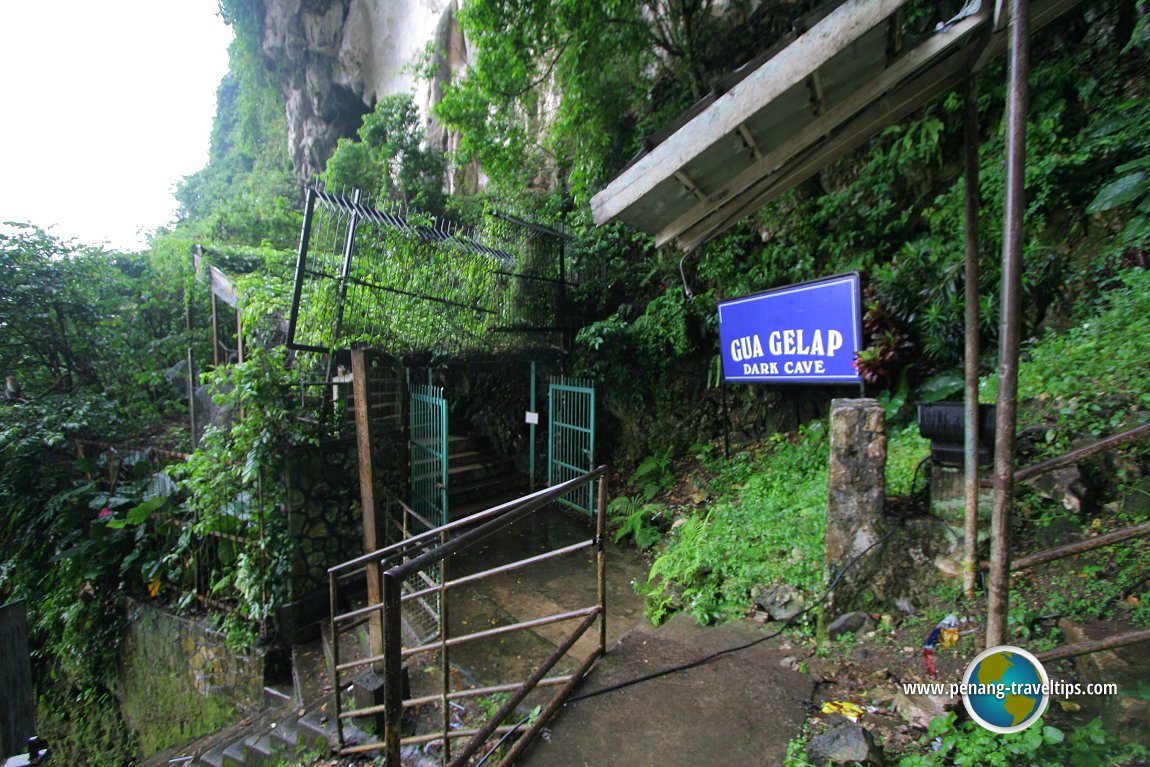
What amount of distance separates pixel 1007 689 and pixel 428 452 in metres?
5.08

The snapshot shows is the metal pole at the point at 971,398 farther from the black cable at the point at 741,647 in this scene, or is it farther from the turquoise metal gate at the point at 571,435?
the turquoise metal gate at the point at 571,435

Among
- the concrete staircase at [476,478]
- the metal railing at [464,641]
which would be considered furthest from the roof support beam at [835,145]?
the concrete staircase at [476,478]

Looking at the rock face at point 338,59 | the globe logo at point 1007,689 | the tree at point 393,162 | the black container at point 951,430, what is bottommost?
the globe logo at point 1007,689

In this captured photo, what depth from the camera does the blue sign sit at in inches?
152

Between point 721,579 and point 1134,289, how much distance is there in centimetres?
356

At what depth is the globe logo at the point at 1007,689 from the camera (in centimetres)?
149

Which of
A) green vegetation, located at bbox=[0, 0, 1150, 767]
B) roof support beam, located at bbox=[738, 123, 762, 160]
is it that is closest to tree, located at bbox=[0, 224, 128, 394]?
green vegetation, located at bbox=[0, 0, 1150, 767]

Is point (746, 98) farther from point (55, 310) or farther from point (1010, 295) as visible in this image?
point (55, 310)

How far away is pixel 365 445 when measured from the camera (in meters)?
3.87

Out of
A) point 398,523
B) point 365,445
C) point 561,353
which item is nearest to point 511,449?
point 561,353

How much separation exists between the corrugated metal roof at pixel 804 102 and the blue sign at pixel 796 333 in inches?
65.0

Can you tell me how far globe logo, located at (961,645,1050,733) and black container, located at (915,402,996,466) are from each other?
128cm

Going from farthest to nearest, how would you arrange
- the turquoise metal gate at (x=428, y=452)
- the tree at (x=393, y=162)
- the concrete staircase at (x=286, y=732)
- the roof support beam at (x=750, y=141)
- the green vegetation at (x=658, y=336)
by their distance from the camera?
the tree at (x=393, y=162)
the turquoise metal gate at (x=428, y=452)
the concrete staircase at (x=286, y=732)
the green vegetation at (x=658, y=336)
the roof support beam at (x=750, y=141)

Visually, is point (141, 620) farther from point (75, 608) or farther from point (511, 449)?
point (511, 449)
